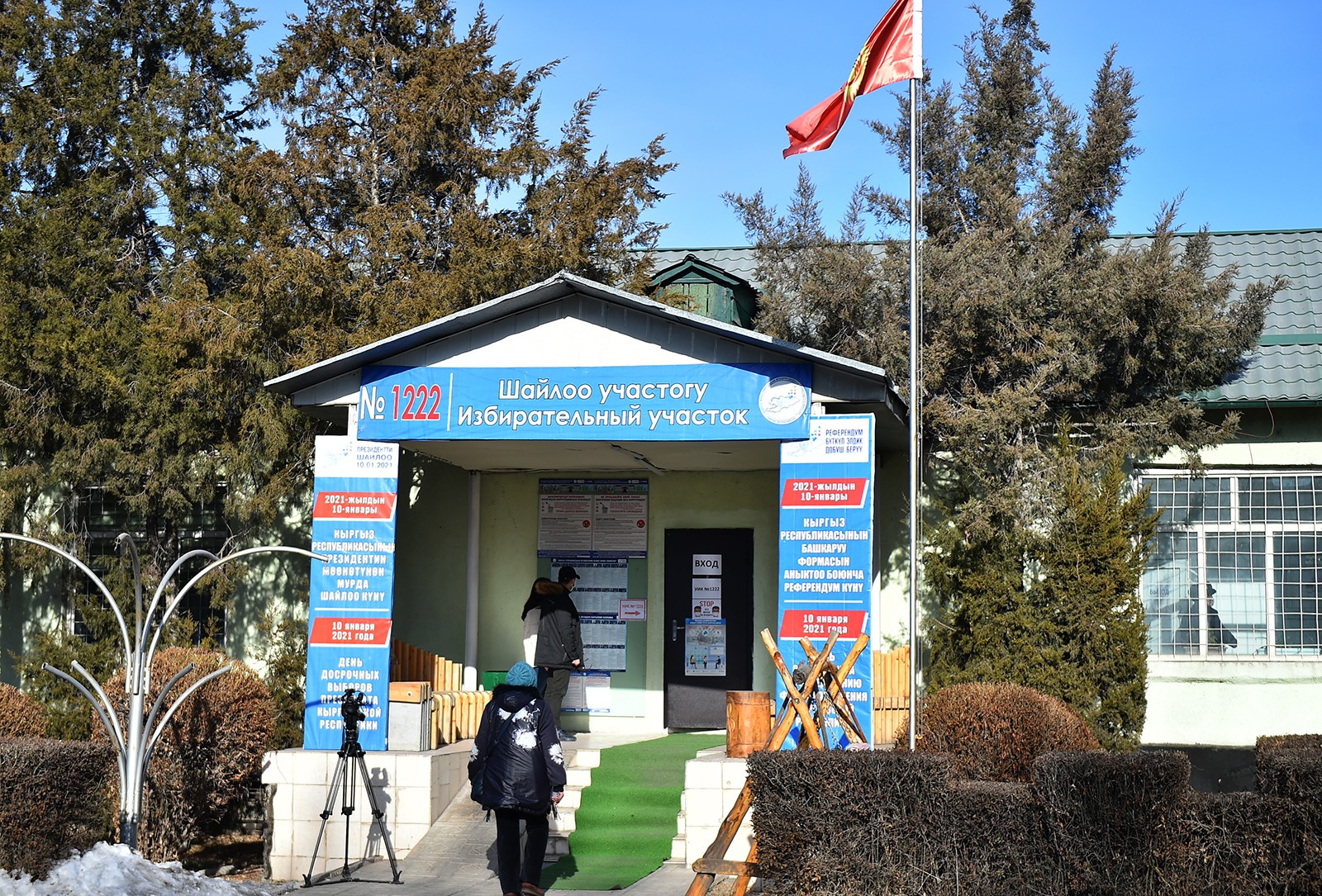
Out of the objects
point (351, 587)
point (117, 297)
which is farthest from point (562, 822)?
point (117, 297)

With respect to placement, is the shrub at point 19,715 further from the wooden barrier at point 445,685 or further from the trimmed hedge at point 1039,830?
the trimmed hedge at point 1039,830

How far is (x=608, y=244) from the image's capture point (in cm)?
1549

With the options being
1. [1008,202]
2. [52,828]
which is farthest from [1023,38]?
[52,828]

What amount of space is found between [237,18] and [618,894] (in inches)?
484

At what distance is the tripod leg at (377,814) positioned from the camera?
10297mm

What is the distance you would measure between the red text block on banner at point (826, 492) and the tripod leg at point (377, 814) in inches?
166

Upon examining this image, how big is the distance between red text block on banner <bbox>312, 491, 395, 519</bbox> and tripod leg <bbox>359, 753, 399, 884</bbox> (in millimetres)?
2211

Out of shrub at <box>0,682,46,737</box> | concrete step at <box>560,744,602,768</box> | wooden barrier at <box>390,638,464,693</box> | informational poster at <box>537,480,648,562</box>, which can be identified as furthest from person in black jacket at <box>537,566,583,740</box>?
shrub at <box>0,682,46,737</box>

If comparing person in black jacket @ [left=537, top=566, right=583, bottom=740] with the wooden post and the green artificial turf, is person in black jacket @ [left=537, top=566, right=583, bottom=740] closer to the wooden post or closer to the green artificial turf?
the green artificial turf

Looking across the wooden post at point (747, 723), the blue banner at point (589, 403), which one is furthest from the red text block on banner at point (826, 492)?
the wooden post at point (747, 723)

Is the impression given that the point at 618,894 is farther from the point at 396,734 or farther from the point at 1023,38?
the point at 1023,38

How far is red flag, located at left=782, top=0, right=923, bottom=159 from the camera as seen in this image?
10.6m

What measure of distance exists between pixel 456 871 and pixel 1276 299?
11.6 meters

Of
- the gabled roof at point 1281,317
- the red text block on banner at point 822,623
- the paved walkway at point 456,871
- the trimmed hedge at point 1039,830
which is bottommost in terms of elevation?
the paved walkway at point 456,871
